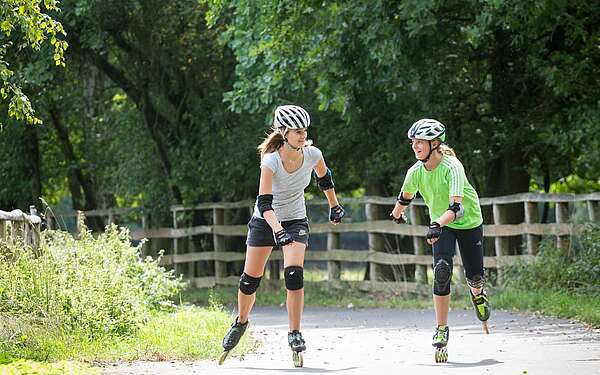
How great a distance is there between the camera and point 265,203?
952 cm

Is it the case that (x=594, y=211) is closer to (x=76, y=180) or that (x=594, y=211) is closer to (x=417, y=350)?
(x=417, y=350)

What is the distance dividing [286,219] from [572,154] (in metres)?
11.5

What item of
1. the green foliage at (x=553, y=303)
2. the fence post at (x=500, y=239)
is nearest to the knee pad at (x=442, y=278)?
the green foliage at (x=553, y=303)

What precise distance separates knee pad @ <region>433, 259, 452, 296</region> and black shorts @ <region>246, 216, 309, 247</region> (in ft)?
3.61

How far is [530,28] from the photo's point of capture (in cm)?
1722

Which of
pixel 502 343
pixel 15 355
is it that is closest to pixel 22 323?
pixel 15 355

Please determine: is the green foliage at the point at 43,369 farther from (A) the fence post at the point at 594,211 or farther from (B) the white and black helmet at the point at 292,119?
(A) the fence post at the point at 594,211

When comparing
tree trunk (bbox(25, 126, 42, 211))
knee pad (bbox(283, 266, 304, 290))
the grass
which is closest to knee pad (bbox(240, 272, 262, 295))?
knee pad (bbox(283, 266, 304, 290))

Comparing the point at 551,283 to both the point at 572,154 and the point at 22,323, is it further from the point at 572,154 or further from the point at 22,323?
the point at 22,323

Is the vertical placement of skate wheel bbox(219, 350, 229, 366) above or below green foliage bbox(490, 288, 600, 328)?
below

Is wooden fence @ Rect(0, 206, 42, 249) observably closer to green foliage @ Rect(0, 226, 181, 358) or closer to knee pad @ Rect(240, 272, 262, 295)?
green foliage @ Rect(0, 226, 181, 358)

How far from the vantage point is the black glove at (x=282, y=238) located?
9.26 metres

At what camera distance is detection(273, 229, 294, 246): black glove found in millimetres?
9259

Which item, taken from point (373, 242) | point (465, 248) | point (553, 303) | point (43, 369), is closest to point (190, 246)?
point (373, 242)
